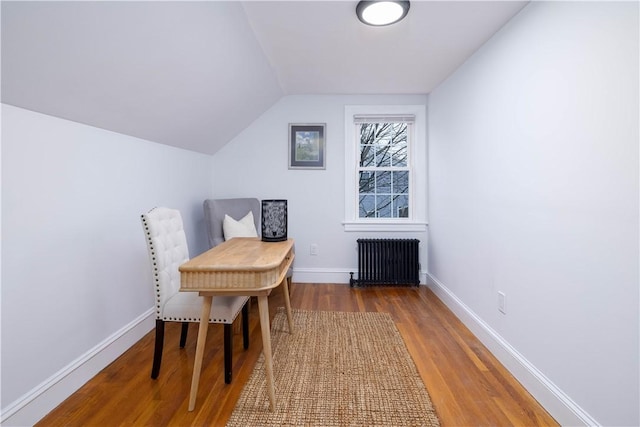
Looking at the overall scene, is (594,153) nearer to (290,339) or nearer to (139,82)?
(290,339)

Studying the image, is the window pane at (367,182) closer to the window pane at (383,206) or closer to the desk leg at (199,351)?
the window pane at (383,206)

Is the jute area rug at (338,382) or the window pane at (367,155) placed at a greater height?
the window pane at (367,155)

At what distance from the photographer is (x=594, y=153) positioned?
50.9 inches

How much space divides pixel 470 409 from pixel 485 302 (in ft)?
2.99

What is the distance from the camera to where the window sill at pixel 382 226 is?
140 inches

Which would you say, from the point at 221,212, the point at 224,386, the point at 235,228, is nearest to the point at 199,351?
the point at 224,386

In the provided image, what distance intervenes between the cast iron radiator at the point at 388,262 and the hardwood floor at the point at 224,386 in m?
0.95

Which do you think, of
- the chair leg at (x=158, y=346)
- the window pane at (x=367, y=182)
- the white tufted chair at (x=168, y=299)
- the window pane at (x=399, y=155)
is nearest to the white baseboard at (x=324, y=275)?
the window pane at (x=367, y=182)

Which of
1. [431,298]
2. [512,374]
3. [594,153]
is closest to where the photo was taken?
[594,153]

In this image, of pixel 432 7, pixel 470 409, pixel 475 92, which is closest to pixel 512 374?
pixel 470 409

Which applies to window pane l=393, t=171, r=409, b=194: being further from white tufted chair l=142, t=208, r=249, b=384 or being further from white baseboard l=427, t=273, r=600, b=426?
white tufted chair l=142, t=208, r=249, b=384

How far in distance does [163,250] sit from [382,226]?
253 cm

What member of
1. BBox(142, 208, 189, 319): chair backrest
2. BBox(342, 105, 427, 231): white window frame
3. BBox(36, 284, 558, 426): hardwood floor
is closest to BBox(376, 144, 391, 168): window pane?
BBox(342, 105, 427, 231): white window frame

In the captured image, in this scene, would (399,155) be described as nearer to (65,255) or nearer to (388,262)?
(388,262)
